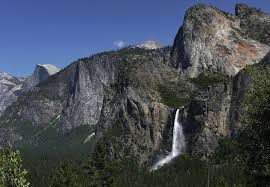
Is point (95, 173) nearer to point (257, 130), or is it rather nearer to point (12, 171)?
point (12, 171)

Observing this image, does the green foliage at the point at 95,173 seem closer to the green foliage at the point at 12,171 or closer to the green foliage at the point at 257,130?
the green foliage at the point at 12,171

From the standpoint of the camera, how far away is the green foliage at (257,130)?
3356 cm

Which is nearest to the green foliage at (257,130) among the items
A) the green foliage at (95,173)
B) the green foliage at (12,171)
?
the green foliage at (12,171)

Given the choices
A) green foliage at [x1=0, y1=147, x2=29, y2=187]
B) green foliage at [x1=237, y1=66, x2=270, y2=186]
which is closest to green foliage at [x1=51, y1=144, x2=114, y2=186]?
green foliage at [x1=0, y1=147, x2=29, y2=187]

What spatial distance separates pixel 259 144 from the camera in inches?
1336

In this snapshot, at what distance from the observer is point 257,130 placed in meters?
34.1

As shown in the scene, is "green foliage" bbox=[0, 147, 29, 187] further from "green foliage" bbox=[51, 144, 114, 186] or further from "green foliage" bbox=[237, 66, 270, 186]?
"green foliage" bbox=[51, 144, 114, 186]

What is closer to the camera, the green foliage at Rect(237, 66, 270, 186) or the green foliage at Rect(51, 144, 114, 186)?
the green foliage at Rect(237, 66, 270, 186)

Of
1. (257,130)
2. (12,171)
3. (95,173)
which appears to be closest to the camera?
(257,130)

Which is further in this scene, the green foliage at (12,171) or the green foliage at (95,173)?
the green foliage at (95,173)

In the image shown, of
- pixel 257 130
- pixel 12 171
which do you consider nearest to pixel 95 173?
pixel 12 171

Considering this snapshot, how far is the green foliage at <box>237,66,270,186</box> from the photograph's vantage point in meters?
33.6

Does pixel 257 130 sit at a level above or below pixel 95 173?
above

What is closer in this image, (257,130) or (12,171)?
(257,130)
